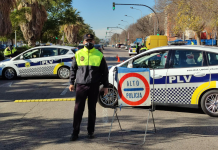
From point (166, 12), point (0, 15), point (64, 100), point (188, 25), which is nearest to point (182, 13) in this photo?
point (188, 25)

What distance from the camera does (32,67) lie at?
14148 mm

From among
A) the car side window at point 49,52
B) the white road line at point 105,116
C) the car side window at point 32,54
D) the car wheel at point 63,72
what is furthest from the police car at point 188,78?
the car side window at point 32,54

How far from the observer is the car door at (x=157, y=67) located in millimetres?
6773

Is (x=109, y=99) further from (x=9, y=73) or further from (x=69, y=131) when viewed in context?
(x=9, y=73)

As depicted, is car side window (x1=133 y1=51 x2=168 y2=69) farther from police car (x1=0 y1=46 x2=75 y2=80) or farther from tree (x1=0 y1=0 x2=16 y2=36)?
tree (x1=0 y1=0 x2=16 y2=36)

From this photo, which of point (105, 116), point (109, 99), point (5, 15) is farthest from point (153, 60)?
point (5, 15)

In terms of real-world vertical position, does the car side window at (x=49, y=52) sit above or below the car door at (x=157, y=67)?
above

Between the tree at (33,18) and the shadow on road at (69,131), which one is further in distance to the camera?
the tree at (33,18)

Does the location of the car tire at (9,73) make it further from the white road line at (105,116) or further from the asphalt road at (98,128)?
the white road line at (105,116)

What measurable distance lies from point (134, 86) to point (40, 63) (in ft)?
31.2

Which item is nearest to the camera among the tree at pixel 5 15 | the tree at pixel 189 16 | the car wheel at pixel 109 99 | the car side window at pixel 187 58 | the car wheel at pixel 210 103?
the car wheel at pixel 210 103

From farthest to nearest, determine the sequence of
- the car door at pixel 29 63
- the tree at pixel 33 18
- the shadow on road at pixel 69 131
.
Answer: the tree at pixel 33 18, the car door at pixel 29 63, the shadow on road at pixel 69 131

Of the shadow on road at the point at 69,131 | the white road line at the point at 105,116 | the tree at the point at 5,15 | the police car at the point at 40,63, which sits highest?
the tree at the point at 5,15

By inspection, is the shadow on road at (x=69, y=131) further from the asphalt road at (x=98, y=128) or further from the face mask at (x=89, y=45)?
the face mask at (x=89, y=45)
